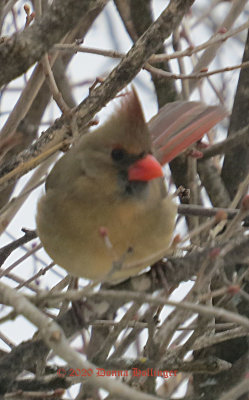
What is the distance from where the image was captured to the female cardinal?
82.7 inches

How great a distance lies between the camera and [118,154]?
2.17 metres

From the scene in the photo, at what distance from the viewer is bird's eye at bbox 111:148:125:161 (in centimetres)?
216

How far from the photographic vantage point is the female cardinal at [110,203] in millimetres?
2102

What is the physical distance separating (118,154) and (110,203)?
0.17 m

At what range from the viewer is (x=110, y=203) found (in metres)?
2.11

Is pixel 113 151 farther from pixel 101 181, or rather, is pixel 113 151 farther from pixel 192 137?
pixel 192 137

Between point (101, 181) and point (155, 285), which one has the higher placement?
point (101, 181)

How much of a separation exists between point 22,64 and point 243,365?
4.90ft

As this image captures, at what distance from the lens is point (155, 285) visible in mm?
2018

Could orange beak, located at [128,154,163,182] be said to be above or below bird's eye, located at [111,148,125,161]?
below

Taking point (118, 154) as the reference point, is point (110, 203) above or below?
below

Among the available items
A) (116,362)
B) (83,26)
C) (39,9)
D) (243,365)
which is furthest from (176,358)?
(83,26)

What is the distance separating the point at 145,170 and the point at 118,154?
13 cm

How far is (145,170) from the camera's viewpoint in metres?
2.09
